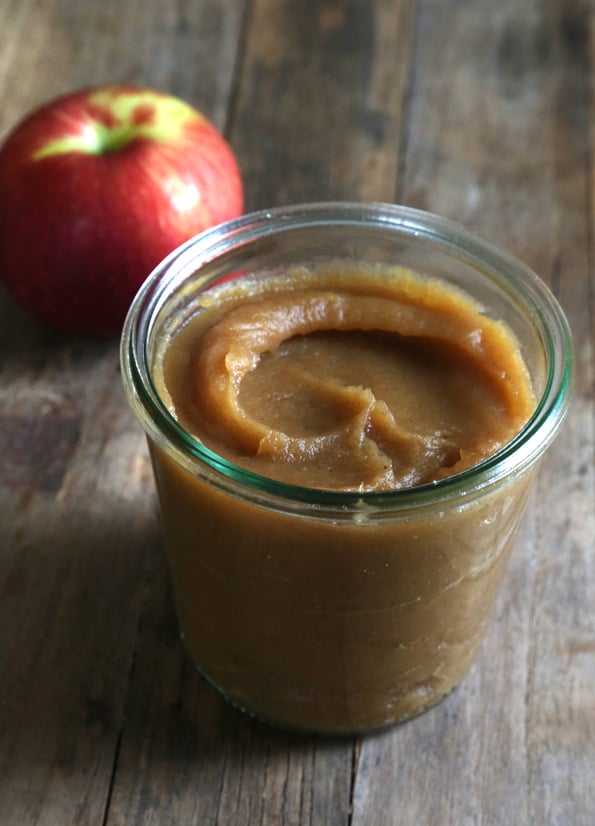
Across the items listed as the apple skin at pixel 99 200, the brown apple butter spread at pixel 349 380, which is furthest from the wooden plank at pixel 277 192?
the brown apple butter spread at pixel 349 380

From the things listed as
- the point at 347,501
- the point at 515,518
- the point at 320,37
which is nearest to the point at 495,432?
the point at 515,518

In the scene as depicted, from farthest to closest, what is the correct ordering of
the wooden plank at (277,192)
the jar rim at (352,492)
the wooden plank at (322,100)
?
the wooden plank at (322,100) < the wooden plank at (277,192) < the jar rim at (352,492)

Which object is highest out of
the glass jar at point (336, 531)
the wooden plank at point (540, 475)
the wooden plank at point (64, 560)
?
the glass jar at point (336, 531)

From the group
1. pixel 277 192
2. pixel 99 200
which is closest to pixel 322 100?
pixel 277 192

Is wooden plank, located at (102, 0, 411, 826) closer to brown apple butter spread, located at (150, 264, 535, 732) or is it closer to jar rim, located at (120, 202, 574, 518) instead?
brown apple butter spread, located at (150, 264, 535, 732)

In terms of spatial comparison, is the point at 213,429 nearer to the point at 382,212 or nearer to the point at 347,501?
the point at 347,501

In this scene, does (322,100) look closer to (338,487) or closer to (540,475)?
(540,475)

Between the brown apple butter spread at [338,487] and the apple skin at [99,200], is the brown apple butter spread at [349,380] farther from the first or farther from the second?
the apple skin at [99,200]

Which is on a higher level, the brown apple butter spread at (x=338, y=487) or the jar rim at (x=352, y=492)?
the jar rim at (x=352, y=492)
